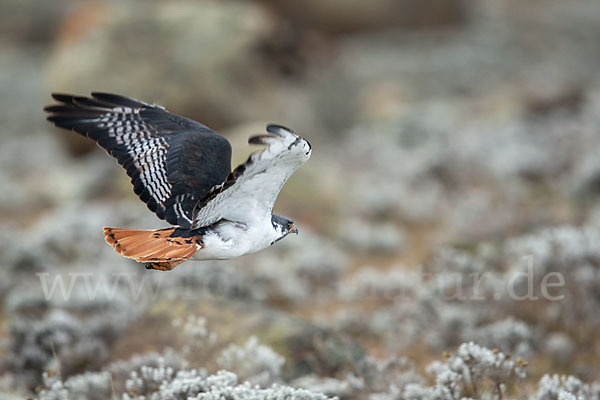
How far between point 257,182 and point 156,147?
4.08 feet

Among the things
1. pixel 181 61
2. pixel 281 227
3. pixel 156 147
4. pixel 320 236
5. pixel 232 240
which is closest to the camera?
pixel 232 240

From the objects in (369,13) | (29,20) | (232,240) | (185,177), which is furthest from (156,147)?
(29,20)

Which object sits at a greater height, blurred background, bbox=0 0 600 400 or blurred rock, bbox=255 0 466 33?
blurred rock, bbox=255 0 466 33

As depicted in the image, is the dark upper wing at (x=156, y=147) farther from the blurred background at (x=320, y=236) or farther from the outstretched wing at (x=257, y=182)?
the blurred background at (x=320, y=236)

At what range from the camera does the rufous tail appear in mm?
3584

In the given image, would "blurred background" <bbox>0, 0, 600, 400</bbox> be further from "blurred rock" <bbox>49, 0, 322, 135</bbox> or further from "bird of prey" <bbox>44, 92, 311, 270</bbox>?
"bird of prey" <bbox>44, 92, 311, 270</bbox>

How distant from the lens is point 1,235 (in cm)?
847

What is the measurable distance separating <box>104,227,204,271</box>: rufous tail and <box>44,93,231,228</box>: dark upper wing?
1.29 feet

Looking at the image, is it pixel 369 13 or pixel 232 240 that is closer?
pixel 232 240

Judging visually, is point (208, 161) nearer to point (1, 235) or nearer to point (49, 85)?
point (1, 235)

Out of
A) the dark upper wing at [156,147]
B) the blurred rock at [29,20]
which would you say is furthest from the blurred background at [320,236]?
the blurred rock at [29,20]

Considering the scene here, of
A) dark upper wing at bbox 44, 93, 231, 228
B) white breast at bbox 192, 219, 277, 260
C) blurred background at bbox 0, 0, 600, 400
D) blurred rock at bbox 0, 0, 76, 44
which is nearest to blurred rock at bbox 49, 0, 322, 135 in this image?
blurred background at bbox 0, 0, 600, 400

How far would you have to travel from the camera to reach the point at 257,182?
3.65 m

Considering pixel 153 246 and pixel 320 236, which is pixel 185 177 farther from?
pixel 320 236
